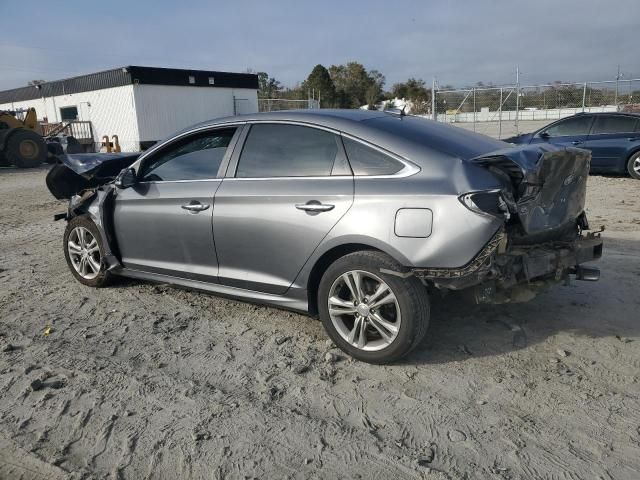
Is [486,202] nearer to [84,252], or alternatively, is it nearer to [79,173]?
[84,252]

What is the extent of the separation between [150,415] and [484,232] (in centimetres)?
218

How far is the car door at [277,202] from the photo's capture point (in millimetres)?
3669

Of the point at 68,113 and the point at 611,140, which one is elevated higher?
the point at 68,113

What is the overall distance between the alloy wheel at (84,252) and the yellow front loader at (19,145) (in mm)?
17036

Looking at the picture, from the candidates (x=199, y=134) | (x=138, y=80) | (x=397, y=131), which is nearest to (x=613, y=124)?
(x=397, y=131)

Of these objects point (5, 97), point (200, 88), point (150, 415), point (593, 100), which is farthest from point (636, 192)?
point (5, 97)

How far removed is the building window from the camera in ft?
107

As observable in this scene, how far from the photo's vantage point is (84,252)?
5.38m

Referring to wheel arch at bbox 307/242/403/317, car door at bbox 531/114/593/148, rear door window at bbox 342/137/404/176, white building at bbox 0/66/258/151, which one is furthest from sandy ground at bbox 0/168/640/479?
white building at bbox 0/66/258/151

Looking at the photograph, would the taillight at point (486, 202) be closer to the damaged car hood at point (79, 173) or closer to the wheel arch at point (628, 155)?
the damaged car hood at point (79, 173)

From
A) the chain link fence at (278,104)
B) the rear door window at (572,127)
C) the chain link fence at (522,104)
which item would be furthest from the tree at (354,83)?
the rear door window at (572,127)

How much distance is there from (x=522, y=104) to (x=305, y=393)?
25.3 m

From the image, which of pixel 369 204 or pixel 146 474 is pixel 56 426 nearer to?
pixel 146 474

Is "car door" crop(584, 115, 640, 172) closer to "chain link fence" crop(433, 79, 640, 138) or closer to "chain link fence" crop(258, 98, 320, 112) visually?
"chain link fence" crop(433, 79, 640, 138)
